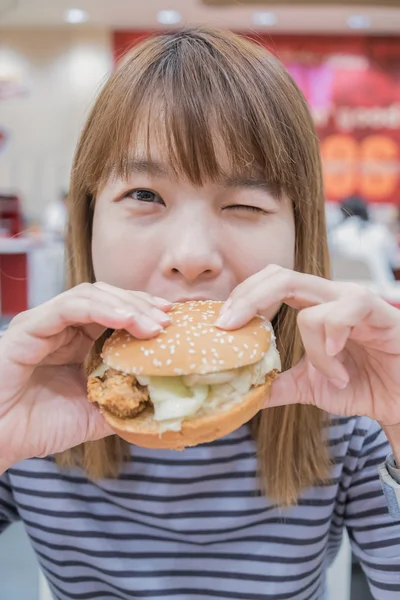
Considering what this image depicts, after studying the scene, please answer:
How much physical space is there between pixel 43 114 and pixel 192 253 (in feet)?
36.1

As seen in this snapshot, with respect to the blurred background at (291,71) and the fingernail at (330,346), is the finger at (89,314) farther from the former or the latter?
the blurred background at (291,71)

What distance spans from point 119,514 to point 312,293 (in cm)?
79

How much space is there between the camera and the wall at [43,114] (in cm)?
1096

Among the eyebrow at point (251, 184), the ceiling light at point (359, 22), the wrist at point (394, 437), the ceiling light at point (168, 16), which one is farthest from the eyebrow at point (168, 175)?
the ceiling light at point (359, 22)

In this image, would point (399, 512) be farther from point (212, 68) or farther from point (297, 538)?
point (212, 68)

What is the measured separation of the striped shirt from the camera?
1.42 meters

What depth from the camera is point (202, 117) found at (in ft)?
3.99

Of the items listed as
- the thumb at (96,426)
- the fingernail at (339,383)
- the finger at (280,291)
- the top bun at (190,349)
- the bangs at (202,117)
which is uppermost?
the bangs at (202,117)

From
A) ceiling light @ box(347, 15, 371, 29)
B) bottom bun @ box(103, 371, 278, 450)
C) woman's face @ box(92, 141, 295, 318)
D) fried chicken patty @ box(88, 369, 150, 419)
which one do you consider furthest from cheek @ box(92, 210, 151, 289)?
ceiling light @ box(347, 15, 371, 29)

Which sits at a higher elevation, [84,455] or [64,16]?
[64,16]

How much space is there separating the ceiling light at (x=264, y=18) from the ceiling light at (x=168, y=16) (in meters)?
1.33

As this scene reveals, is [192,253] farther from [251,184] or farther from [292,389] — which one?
[292,389]

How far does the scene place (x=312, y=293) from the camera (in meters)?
1.06

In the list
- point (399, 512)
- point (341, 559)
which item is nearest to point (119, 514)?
point (399, 512)
